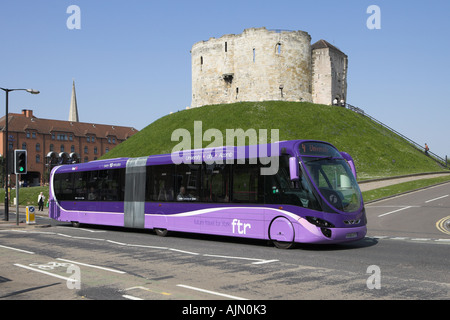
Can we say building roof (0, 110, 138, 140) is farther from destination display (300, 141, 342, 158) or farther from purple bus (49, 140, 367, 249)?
destination display (300, 141, 342, 158)

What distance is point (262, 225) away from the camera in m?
14.5

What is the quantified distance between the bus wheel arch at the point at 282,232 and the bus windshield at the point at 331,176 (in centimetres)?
148

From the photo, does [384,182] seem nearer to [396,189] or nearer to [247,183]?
[396,189]

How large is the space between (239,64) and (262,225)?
63.7 meters

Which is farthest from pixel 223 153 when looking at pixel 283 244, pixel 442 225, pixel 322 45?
pixel 322 45

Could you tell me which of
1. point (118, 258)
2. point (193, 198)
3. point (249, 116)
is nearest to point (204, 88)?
point (249, 116)

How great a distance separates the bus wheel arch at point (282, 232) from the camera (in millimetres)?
13852

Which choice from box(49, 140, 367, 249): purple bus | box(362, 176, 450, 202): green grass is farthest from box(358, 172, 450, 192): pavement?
box(49, 140, 367, 249): purple bus

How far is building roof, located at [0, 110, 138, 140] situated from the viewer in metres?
112

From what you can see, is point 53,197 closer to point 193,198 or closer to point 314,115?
point 193,198

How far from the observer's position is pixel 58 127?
11906 centimetres

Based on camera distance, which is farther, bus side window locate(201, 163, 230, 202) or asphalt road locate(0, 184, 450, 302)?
bus side window locate(201, 163, 230, 202)

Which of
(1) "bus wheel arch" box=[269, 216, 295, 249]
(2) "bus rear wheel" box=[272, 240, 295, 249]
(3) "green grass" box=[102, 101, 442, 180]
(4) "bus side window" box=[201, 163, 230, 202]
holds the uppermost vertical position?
(3) "green grass" box=[102, 101, 442, 180]

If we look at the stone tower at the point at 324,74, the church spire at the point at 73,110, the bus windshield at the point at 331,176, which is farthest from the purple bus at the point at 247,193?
the church spire at the point at 73,110
